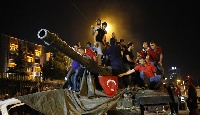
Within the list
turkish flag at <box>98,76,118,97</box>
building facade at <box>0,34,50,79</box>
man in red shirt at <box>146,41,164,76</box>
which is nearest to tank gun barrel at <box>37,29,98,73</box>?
turkish flag at <box>98,76,118,97</box>

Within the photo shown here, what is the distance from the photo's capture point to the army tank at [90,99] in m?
6.26

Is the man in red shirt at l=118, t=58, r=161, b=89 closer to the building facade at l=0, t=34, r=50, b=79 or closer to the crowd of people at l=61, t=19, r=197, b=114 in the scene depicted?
the crowd of people at l=61, t=19, r=197, b=114

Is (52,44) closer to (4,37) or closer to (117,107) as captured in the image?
(117,107)

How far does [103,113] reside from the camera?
6.36m

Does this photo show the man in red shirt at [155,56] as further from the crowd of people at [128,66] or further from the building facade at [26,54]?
the building facade at [26,54]

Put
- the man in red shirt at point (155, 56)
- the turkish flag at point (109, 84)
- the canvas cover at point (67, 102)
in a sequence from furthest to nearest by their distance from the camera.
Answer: the man in red shirt at point (155, 56), the turkish flag at point (109, 84), the canvas cover at point (67, 102)

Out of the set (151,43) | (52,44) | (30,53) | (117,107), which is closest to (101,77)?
(117,107)

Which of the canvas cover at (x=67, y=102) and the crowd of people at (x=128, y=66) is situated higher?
the crowd of people at (x=128, y=66)

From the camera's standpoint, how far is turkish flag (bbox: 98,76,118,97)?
23.7 ft

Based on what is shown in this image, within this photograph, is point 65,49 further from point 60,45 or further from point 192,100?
point 192,100

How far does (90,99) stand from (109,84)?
87cm

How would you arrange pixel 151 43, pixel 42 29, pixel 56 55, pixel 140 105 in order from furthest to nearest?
1. pixel 56 55
2. pixel 151 43
3. pixel 140 105
4. pixel 42 29

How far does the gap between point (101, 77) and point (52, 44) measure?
2154 millimetres

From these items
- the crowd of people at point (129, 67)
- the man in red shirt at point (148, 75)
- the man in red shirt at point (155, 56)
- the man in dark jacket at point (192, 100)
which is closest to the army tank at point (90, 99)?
the crowd of people at point (129, 67)
